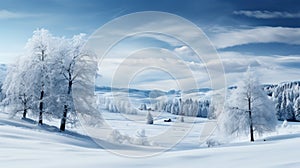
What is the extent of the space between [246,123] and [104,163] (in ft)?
93.1

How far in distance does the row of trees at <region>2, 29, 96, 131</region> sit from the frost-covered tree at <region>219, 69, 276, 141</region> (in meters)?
17.8

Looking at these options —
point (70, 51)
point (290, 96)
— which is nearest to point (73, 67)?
point (70, 51)

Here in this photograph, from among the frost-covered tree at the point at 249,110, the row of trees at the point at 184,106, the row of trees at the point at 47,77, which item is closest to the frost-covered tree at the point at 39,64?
the row of trees at the point at 47,77

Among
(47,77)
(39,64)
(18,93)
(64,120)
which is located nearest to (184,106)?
(64,120)

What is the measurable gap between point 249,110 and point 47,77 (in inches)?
853

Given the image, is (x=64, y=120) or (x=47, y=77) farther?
(x=47, y=77)

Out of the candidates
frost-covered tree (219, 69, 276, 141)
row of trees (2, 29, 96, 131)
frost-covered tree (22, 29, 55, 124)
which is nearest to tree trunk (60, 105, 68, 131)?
row of trees (2, 29, 96, 131)

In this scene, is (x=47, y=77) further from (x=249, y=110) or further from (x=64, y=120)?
(x=249, y=110)

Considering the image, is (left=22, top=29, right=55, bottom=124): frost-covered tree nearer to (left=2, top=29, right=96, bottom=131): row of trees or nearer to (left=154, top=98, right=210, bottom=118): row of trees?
(left=2, top=29, right=96, bottom=131): row of trees

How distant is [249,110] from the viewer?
33125 millimetres

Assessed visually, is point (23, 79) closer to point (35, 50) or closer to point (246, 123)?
point (35, 50)

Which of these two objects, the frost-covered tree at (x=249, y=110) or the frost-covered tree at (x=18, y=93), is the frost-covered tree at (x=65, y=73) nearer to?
the frost-covered tree at (x=18, y=93)

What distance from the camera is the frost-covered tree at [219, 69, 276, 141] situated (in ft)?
110

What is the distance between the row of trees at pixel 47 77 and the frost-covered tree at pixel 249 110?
58.3 ft
